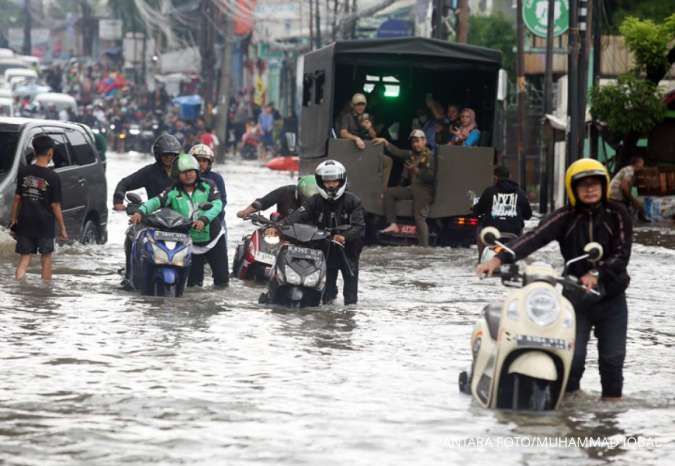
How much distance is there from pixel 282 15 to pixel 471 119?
48175 mm

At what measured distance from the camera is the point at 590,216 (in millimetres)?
10133

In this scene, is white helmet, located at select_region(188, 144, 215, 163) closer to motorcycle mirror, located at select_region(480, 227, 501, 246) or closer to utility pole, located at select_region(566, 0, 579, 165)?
motorcycle mirror, located at select_region(480, 227, 501, 246)

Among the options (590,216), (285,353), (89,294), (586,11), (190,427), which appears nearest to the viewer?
(190,427)

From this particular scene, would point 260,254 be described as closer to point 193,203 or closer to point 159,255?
point 193,203

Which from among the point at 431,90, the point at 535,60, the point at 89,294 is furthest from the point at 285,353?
the point at 535,60

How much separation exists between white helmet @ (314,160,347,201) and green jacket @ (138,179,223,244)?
1128 millimetres

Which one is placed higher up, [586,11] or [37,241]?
[586,11]

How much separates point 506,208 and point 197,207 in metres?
4.78

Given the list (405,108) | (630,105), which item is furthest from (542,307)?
(630,105)

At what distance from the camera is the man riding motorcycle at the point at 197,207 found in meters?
15.9

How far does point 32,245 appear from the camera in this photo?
17141mm

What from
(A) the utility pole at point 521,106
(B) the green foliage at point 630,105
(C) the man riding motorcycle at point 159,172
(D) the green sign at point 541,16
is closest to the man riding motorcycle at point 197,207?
(C) the man riding motorcycle at point 159,172

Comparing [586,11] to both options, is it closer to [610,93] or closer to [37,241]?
[610,93]

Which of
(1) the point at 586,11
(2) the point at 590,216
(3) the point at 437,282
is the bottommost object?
(3) the point at 437,282
